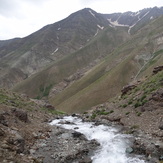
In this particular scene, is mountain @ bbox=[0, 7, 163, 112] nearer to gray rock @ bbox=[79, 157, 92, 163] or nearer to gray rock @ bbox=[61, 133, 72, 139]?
gray rock @ bbox=[61, 133, 72, 139]

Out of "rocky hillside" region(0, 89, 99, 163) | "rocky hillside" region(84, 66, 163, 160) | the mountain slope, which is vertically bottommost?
the mountain slope

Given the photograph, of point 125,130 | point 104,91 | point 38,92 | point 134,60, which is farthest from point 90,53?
point 125,130

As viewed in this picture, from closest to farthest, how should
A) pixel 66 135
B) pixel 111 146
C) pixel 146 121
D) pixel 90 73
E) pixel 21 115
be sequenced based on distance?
1. pixel 111 146
2. pixel 146 121
3. pixel 66 135
4. pixel 21 115
5. pixel 90 73

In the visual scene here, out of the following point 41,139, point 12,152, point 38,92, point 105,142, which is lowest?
point 38,92

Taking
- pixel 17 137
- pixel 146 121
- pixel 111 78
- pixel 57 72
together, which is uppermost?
pixel 17 137

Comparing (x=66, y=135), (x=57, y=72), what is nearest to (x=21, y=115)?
(x=66, y=135)

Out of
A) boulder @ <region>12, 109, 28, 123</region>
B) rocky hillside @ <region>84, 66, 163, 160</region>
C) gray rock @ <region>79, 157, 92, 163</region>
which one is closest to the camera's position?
gray rock @ <region>79, 157, 92, 163</region>

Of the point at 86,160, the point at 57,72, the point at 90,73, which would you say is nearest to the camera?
the point at 86,160

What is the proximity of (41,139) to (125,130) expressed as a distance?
1004 centimetres

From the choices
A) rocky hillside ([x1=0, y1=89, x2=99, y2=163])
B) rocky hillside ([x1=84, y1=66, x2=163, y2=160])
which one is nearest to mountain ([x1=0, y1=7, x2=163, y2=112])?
rocky hillside ([x1=84, y1=66, x2=163, y2=160])

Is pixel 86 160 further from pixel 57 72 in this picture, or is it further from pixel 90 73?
pixel 57 72

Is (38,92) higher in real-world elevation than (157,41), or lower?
lower

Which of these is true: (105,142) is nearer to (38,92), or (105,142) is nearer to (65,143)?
(65,143)

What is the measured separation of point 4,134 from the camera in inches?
728
